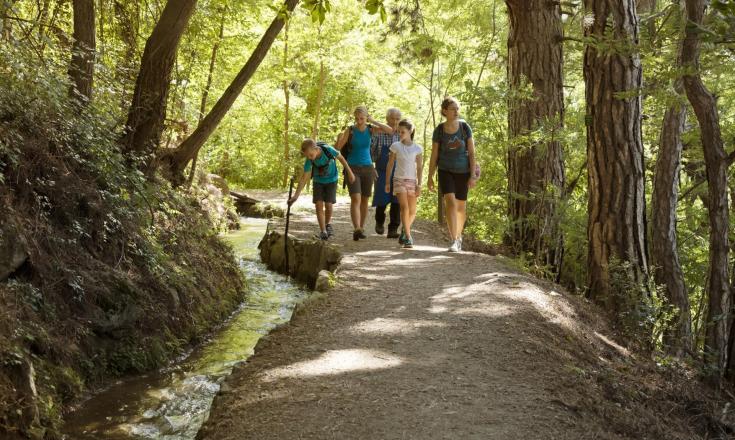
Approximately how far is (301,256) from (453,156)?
3.36 m

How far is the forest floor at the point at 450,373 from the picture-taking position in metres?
4.52

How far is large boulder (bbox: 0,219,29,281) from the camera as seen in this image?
230 inches

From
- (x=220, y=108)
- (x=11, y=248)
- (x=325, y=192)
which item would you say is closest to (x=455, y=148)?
(x=325, y=192)

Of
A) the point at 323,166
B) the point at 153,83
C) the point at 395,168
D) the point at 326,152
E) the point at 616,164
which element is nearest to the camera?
the point at 616,164

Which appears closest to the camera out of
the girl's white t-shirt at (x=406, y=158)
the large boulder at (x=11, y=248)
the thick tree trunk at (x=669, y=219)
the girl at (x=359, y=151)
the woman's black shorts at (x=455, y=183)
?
the large boulder at (x=11, y=248)

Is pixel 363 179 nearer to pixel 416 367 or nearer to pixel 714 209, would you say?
pixel 714 209

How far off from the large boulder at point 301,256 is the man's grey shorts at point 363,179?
995 mm

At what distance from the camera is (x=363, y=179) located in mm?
11008

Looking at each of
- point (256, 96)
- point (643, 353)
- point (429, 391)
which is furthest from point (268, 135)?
point (429, 391)

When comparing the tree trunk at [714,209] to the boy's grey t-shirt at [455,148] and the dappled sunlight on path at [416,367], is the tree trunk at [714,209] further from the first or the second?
the boy's grey t-shirt at [455,148]

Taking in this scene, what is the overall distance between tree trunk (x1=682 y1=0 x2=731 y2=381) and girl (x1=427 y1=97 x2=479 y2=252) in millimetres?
2952

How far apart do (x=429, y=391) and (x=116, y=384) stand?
3.23 meters

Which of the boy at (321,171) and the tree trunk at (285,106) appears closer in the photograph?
the boy at (321,171)

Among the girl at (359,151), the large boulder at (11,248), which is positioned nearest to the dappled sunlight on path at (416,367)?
the large boulder at (11,248)
